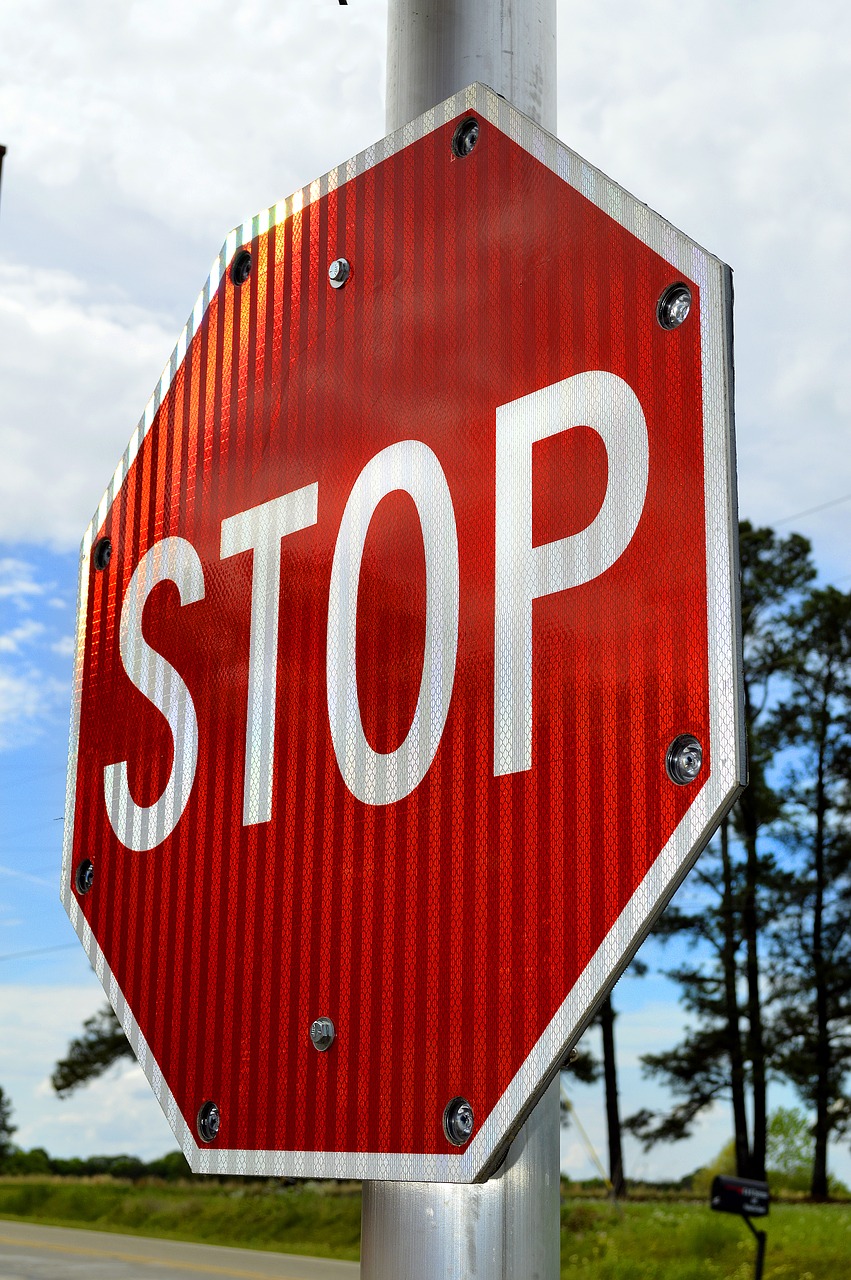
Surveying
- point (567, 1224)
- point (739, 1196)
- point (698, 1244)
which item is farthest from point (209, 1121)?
point (567, 1224)

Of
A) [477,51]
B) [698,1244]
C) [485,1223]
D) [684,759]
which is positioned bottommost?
[698,1244]

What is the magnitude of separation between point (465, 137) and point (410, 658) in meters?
0.30

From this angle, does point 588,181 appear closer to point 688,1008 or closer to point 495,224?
point 495,224

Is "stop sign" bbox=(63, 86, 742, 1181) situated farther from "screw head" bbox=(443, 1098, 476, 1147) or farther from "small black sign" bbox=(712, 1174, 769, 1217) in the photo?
"small black sign" bbox=(712, 1174, 769, 1217)

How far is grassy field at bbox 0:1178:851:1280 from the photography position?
1300cm

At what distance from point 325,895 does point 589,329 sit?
0.32 metres

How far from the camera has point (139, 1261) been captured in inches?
567

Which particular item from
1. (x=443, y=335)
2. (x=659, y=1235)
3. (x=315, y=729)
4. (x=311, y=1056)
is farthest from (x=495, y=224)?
(x=659, y=1235)

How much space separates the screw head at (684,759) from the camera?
0.58 metres

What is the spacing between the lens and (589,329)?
702 mm

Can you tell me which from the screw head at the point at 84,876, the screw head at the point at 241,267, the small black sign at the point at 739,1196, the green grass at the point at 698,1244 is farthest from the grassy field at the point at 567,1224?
the screw head at the point at 241,267

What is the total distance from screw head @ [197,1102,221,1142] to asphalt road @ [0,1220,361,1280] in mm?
12688

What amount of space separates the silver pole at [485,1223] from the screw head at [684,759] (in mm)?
210

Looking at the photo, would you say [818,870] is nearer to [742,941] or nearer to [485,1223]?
[742,941]
